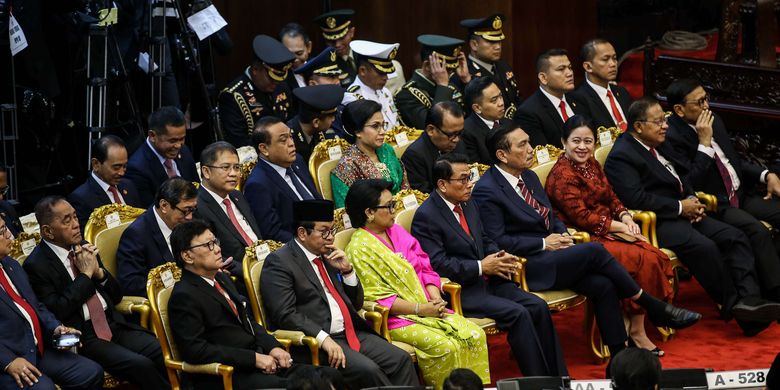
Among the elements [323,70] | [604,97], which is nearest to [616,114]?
[604,97]

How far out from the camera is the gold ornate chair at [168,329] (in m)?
5.23

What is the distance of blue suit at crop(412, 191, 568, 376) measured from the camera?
618 cm

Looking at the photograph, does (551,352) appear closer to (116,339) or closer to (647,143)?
(647,143)

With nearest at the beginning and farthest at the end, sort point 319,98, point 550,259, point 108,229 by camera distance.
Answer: point 108,229 → point 550,259 → point 319,98

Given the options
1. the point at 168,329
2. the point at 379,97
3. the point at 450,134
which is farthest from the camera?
the point at 379,97

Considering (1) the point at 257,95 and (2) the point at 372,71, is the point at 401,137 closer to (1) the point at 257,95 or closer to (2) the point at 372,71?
(2) the point at 372,71

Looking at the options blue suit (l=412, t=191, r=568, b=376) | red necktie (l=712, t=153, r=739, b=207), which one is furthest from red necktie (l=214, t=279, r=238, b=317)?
red necktie (l=712, t=153, r=739, b=207)

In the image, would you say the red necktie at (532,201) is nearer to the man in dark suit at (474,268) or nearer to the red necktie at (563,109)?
the man in dark suit at (474,268)

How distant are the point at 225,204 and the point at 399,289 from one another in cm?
101

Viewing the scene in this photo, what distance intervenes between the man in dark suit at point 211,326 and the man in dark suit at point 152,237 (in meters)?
0.53

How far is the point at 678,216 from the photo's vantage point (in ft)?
23.6

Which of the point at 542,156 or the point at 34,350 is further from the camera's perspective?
the point at 542,156

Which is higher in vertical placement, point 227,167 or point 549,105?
point 227,167

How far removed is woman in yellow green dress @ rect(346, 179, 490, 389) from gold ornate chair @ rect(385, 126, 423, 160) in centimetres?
126
